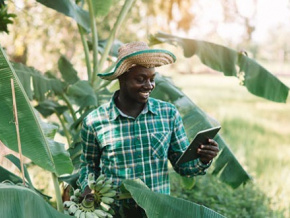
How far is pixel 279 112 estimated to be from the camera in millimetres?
15320

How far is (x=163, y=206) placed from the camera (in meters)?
1.97

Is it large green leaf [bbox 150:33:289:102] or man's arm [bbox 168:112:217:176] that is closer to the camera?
man's arm [bbox 168:112:217:176]

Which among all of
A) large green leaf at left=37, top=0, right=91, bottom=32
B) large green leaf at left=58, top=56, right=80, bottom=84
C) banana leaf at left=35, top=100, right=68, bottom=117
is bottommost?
banana leaf at left=35, top=100, right=68, bottom=117

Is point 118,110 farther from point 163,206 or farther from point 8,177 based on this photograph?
point 8,177

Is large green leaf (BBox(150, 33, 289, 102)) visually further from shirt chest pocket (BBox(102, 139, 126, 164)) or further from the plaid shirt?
shirt chest pocket (BBox(102, 139, 126, 164))

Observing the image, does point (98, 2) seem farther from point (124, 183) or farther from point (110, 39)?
point (124, 183)

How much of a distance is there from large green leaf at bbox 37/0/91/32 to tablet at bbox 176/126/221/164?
1897 mm

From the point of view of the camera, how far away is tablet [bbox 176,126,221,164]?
2.07m

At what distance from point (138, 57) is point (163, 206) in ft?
2.36

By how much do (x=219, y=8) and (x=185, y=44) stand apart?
20.1ft

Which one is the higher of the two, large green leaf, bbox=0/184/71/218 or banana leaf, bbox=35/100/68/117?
banana leaf, bbox=35/100/68/117

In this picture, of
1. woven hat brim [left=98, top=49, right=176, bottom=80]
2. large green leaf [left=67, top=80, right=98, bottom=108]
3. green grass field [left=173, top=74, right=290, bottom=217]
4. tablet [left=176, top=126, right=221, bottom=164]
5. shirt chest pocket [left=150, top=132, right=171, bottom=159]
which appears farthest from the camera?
green grass field [left=173, top=74, right=290, bottom=217]

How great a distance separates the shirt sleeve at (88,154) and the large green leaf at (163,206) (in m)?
0.44

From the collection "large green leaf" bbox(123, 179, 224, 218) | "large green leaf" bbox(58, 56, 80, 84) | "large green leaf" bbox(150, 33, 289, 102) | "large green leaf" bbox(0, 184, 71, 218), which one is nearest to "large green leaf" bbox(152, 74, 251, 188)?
"large green leaf" bbox(150, 33, 289, 102)
